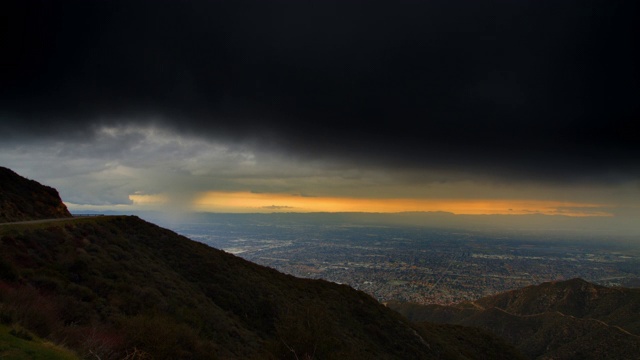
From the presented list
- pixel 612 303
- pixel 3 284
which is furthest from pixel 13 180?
pixel 612 303

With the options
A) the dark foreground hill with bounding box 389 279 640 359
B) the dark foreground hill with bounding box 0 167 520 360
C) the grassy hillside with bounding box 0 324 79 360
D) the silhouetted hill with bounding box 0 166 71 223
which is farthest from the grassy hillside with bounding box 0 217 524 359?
the dark foreground hill with bounding box 389 279 640 359

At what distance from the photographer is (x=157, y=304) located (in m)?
18.8

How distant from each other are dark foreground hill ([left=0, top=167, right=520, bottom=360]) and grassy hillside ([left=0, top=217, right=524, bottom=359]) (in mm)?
73

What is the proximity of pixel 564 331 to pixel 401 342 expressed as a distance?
5864 cm

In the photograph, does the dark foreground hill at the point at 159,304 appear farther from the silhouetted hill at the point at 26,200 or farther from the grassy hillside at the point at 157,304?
the silhouetted hill at the point at 26,200

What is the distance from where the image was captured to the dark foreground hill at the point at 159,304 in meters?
12.7

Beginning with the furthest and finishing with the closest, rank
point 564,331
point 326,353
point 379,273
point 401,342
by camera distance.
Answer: point 379,273 → point 564,331 → point 401,342 → point 326,353

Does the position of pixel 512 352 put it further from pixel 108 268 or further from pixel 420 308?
pixel 108 268

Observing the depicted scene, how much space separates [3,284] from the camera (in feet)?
41.4

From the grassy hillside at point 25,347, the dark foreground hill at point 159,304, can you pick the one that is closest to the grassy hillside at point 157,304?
the dark foreground hill at point 159,304

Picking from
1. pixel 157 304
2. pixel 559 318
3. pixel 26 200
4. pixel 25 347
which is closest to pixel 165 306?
pixel 157 304

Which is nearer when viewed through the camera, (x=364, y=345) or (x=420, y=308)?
(x=364, y=345)

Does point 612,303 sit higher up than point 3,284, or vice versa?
point 3,284

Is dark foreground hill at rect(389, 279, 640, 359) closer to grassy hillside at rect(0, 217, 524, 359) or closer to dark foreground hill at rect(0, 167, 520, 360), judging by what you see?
dark foreground hill at rect(0, 167, 520, 360)
